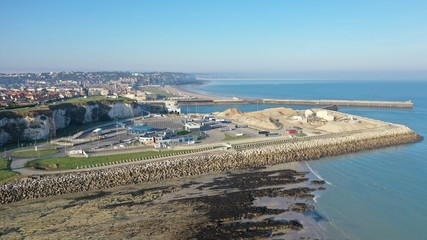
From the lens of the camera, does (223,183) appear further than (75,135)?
No

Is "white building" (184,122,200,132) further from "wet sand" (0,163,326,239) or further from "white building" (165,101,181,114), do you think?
"white building" (165,101,181,114)

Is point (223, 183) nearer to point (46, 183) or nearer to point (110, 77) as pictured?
point (46, 183)

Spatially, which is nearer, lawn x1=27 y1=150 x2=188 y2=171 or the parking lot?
lawn x1=27 y1=150 x2=188 y2=171

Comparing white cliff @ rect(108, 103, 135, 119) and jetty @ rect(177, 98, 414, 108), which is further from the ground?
white cliff @ rect(108, 103, 135, 119)

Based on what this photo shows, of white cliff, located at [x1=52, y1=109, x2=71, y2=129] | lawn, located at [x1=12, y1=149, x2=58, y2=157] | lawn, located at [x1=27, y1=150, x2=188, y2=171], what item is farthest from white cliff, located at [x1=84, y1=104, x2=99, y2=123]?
lawn, located at [x1=27, y1=150, x2=188, y2=171]

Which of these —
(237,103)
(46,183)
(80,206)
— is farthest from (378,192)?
(237,103)

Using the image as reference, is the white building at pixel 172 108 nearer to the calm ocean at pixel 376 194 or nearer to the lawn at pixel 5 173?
the calm ocean at pixel 376 194

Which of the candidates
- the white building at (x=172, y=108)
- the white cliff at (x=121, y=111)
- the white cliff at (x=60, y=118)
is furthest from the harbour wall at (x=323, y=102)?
the white cliff at (x=60, y=118)
